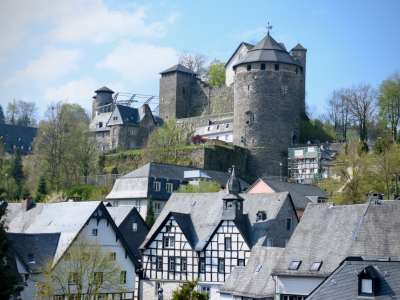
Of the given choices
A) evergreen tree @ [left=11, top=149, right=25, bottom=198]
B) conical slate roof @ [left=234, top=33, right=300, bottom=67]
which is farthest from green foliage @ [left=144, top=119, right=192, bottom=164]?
evergreen tree @ [left=11, top=149, right=25, bottom=198]

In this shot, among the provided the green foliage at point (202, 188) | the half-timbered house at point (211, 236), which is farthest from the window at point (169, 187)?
the half-timbered house at point (211, 236)

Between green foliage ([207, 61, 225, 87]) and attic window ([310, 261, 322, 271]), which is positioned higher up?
green foliage ([207, 61, 225, 87])

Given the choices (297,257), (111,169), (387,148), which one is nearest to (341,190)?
(387,148)

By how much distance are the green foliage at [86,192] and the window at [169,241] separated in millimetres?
24921

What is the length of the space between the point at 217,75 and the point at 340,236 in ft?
253

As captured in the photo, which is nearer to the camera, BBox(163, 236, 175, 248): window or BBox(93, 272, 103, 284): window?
BBox(93, 272, 103, 284): window

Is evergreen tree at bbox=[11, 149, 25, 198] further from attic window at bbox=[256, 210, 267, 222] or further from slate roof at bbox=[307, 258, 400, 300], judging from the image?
slate roof at bbox=[307, 258, 400, 300]

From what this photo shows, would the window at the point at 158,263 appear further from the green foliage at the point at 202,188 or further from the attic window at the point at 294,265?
the attic window at the point at 294,265

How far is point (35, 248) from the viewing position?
51719mm

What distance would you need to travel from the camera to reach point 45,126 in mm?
88438

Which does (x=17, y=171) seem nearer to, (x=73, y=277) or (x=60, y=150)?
(x=60, y=150)

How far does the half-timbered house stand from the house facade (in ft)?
6.24

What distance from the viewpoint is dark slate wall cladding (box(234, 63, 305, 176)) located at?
290ft

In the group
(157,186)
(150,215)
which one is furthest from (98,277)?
(157,186)
